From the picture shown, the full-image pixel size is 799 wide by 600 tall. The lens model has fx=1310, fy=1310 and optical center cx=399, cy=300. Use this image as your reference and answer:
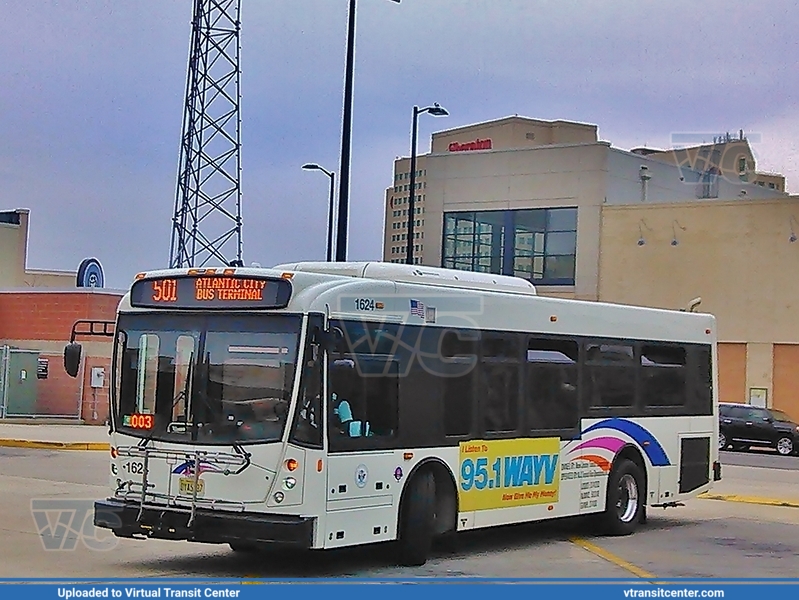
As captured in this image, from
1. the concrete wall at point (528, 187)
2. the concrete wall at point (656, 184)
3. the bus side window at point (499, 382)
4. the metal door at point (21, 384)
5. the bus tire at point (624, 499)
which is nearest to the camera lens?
the bus side window at point (499, 382)

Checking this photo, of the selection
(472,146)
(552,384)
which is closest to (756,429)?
(472,146)

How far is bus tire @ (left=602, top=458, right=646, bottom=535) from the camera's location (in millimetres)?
15969

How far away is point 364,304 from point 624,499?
18.5 feet

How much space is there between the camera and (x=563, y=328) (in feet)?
50.2

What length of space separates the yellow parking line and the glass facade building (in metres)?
34.7

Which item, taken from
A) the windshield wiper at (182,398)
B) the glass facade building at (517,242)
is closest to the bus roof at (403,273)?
the windshield wiper at (182,398)

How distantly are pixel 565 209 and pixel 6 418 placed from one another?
22.2m

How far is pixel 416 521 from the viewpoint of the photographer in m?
12.6

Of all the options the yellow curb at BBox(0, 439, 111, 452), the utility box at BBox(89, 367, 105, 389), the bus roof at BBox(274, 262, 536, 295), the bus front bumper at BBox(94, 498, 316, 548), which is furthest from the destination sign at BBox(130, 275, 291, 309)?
the utility box at BBox(89, 367, 105, 389)

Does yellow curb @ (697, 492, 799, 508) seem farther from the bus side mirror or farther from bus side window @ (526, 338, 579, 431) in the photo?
the bus side mirror

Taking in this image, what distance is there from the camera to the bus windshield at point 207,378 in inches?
455

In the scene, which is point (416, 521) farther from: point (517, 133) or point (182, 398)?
Result: point (517, 133)

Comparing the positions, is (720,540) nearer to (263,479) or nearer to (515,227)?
(263,479)
